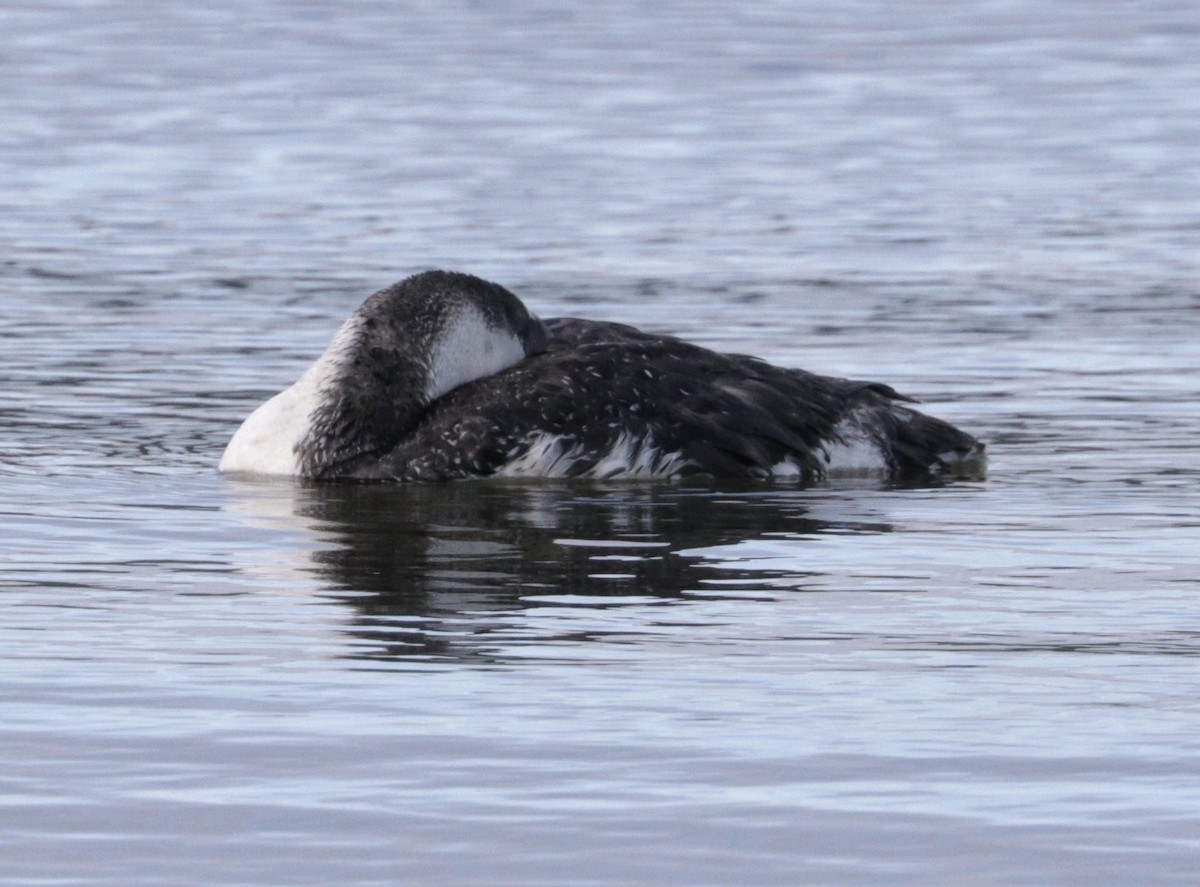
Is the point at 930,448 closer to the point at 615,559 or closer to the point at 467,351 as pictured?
the point at 467,351

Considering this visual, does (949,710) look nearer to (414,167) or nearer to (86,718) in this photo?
(86,718)

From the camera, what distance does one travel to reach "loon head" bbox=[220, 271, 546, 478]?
31.4ft

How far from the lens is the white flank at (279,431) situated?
9570 mm

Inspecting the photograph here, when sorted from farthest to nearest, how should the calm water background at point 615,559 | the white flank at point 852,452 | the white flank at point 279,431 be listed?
the white flank at point 852,452
the white flank at point 279,431
the calm water background at point 615,559

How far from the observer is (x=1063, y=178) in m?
19.4

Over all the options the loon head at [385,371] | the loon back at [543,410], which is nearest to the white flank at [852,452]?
the loon back at [543,410]

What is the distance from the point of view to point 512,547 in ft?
26.3

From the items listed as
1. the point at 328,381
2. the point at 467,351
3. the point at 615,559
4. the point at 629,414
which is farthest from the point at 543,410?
the point at 615,559

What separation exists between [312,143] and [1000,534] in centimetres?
1422

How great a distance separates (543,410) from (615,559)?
1.64 m

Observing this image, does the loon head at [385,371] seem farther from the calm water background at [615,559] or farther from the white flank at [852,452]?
the white flank at [852,452]

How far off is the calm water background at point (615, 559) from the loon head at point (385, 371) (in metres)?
0.24

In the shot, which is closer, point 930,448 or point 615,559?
point 615,559

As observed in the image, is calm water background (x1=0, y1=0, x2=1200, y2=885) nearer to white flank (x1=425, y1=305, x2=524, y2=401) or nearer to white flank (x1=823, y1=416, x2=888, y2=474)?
white flank (x1=823, y1=416, x2=888, y2=474)
